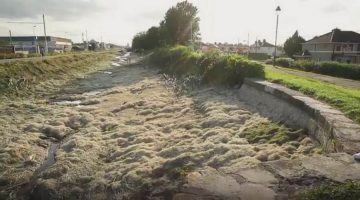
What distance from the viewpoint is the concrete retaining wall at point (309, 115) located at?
21.4 ft

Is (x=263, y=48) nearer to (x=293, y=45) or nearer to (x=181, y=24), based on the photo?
(x=293, y=45)

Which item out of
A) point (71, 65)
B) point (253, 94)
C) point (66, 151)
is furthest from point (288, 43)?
point (66, 151)

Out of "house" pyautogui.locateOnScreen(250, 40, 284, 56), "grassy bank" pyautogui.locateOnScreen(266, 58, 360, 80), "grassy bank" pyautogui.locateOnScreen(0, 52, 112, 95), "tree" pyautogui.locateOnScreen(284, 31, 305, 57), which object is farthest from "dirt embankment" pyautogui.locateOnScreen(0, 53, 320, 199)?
"house" pyautogui.locateOnScreen(250, 40, 284, 56)

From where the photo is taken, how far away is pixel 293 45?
71438 mm

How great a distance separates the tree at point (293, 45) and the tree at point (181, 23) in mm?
22672

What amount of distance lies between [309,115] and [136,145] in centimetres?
469

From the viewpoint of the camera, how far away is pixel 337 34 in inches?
2340

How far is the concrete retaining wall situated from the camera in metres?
6.54

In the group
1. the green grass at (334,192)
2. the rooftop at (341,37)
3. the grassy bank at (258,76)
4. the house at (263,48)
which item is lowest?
the green grass at (334,192)

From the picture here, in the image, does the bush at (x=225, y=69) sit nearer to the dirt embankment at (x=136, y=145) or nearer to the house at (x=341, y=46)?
the dirt embankment at (x=136, y=145)

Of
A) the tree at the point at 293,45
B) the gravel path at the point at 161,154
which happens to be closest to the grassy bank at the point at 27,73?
the gravel path at the point at 161,154

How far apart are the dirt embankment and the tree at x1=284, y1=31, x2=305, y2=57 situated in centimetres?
5970

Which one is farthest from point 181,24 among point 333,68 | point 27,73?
point 27,73

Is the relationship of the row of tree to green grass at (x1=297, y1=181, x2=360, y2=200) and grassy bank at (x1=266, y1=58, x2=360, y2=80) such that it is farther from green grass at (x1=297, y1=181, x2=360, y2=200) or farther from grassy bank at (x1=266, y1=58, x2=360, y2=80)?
green grass at (x1=297, y1=181, x2=360, y2=200)
